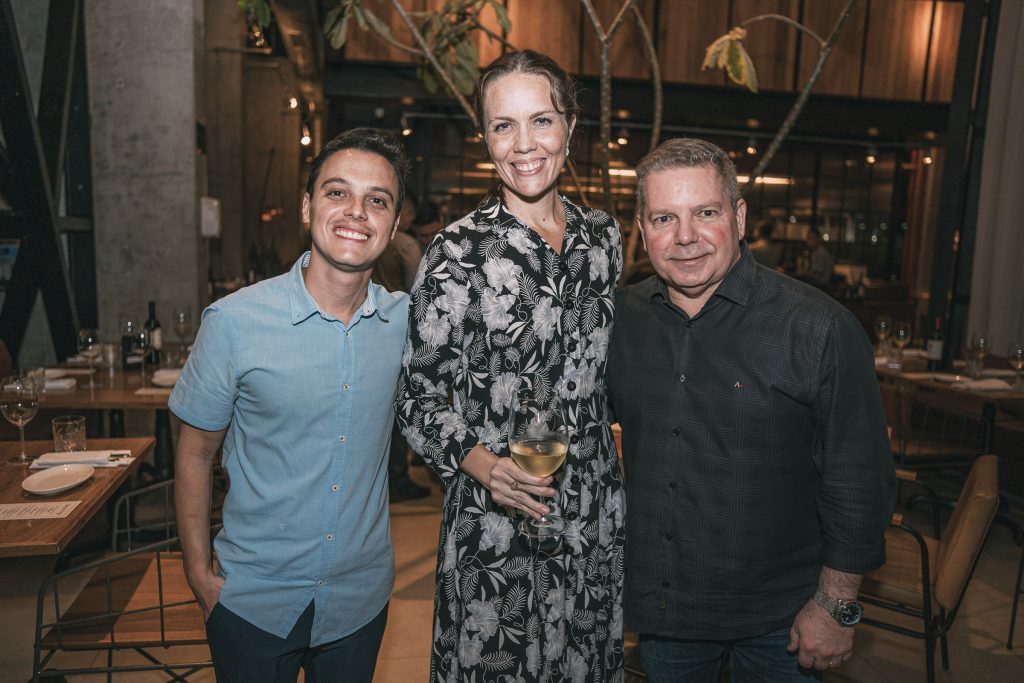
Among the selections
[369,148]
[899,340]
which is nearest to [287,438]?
[369,148]

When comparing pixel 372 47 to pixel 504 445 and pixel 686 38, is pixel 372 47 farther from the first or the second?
pixel 504 445

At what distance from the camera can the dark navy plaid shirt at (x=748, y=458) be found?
56.6 inches

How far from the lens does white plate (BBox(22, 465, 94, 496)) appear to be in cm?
218

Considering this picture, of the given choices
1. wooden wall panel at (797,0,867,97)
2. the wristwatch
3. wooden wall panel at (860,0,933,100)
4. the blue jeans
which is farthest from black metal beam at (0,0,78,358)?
wooden wall panel at (860,0,933,100)

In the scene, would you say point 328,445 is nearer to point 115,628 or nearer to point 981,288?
point 115,628

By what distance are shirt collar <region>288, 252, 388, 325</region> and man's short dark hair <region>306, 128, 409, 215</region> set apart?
178mm

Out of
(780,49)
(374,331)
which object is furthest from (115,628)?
(780,49)

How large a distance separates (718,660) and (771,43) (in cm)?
966

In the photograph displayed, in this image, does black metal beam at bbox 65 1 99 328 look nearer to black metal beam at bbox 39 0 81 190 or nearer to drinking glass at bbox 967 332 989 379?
black metal beam at bbox 39 0 81 190

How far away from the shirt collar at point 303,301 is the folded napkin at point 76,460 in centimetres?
142

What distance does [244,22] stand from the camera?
8078 millimetres

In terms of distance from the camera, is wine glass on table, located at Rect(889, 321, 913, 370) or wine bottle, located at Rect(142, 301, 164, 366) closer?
wine bottle, located at Rect(142, 301, 164, 366)

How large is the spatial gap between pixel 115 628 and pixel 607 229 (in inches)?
73.2

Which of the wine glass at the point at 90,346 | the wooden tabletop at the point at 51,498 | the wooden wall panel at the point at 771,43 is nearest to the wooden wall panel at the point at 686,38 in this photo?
the wooden wall panel at the point at 771,43
